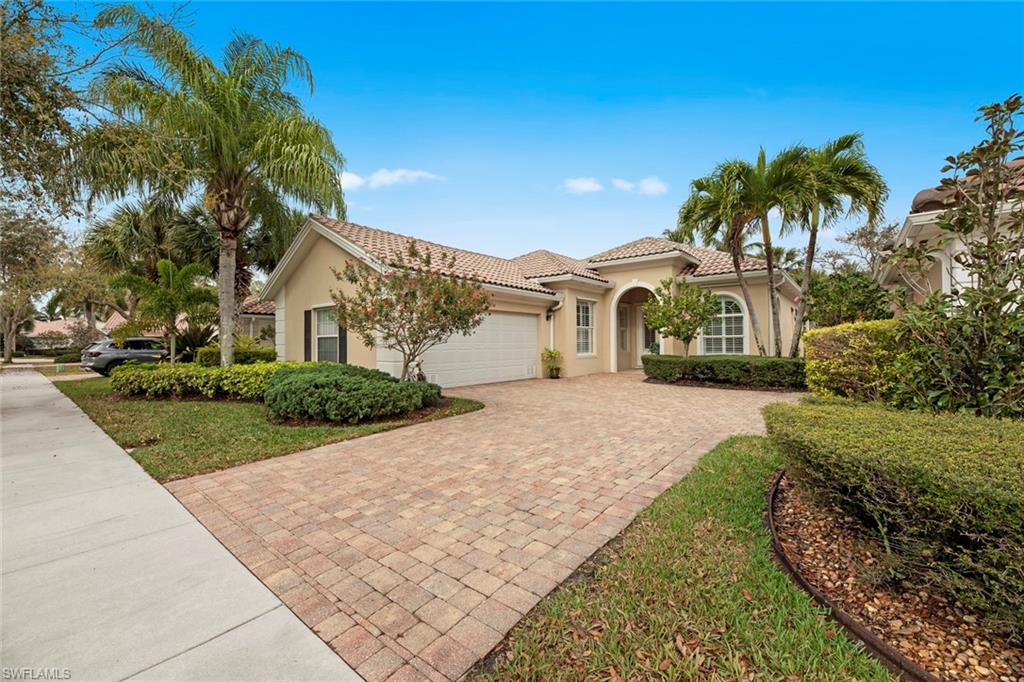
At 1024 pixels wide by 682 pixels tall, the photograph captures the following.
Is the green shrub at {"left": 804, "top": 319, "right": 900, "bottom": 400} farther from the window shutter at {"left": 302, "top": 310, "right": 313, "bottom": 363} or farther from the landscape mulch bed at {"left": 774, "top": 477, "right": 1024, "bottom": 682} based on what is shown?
the window shutter at {"left": 302, "top": 310, "right": 313, "bottom": 363}

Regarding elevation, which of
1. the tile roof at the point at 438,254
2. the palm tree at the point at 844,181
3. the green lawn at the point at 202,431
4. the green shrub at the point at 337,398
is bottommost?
the green lawn at the point at 202,431

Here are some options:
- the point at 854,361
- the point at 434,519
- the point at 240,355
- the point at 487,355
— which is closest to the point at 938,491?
the point at 434,519

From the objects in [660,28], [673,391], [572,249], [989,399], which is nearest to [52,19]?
[660,28]

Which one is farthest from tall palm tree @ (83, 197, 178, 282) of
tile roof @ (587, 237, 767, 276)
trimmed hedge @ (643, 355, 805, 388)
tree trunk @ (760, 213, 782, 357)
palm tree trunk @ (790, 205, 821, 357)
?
palm tree trunk @ (790, 205, 821, 357)

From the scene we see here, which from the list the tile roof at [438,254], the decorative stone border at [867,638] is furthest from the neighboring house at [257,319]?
the decorative stone border at [867,638]

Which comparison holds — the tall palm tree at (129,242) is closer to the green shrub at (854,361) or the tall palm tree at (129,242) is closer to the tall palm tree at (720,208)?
the tall palm tree at (720,208)

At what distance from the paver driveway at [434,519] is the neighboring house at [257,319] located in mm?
18379

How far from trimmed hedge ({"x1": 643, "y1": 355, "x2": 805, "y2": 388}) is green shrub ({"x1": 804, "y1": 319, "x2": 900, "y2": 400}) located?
6440 mm

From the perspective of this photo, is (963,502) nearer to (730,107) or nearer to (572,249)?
(730,107)

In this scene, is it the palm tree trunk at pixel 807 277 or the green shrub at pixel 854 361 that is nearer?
the green shrub at pixel 854 361

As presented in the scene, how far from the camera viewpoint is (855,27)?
8445 mm

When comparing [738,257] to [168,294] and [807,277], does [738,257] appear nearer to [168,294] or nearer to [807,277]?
[807,277]

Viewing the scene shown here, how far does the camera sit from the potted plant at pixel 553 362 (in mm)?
15656

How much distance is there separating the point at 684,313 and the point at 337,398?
10959 millimetres
